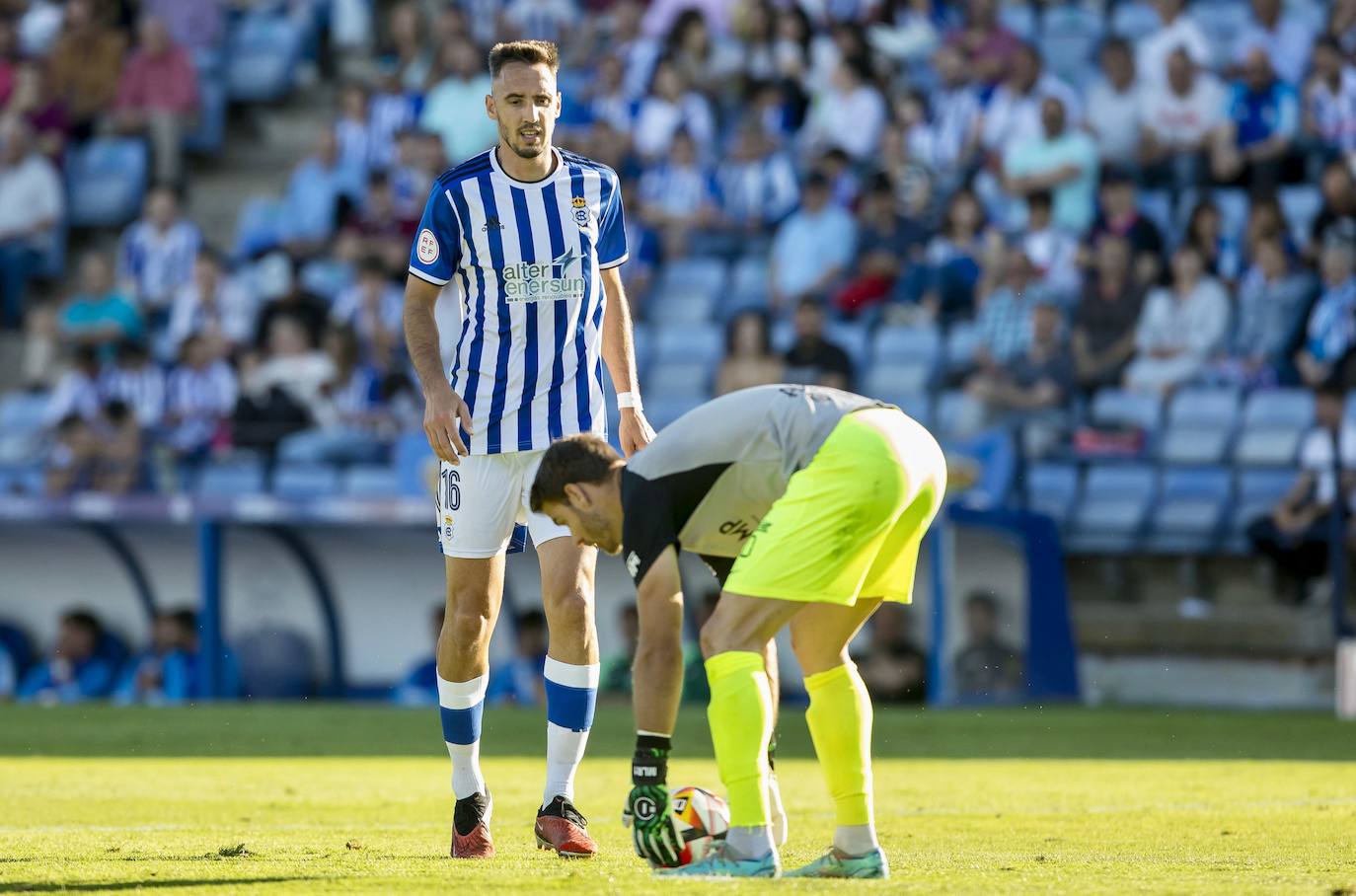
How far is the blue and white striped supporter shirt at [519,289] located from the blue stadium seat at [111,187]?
46.8 ft

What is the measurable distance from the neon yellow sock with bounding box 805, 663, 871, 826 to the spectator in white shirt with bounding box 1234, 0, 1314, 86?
40.3 feet

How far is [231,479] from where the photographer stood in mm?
15266

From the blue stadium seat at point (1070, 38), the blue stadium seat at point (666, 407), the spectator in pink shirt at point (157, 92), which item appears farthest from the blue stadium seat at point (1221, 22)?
the spectator in pink shirt at point (157, 92)

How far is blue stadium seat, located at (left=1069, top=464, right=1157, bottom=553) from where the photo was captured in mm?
14234

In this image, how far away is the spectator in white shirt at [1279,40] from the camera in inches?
652

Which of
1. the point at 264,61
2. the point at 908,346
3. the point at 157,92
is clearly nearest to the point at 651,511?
the point at 908,346

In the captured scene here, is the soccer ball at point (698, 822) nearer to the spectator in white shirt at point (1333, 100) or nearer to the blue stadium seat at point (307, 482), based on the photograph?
the blue stadium seat at point (307, 482)

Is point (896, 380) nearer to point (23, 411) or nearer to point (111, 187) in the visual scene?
point (23, 411)

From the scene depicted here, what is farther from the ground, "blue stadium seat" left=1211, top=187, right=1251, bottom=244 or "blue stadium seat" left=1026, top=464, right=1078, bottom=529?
"blue stadium seat" left=1211, top=187, right=1251, bottom=244

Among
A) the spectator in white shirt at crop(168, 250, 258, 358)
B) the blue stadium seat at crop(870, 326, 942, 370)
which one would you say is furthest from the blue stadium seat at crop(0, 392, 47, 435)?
the blue stadium seat at crop(870, 326, 942, 370)

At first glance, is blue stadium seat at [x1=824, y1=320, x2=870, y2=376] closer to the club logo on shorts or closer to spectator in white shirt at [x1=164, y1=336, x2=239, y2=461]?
spectator in white shirt at [x1=164, y1=336, x2=239, y2=461]

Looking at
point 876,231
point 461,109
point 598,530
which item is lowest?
point 598,530

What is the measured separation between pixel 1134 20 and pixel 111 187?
997 cm

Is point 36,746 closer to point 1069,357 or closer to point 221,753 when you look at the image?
point 221,753
